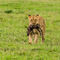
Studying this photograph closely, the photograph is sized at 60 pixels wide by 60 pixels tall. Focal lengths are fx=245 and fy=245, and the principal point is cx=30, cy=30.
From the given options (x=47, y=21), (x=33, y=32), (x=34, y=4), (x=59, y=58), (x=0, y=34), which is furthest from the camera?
(x=34, y=4)

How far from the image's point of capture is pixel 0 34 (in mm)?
8094

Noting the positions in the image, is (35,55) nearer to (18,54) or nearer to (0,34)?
(18,54)

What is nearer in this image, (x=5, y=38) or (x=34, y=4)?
(x=5, y=38)

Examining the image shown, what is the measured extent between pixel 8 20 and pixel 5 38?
389cm

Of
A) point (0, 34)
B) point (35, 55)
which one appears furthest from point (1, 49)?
point (0, 34)

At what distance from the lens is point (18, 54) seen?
5.33 meters

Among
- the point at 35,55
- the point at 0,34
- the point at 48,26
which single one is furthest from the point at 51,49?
the point at 48,26

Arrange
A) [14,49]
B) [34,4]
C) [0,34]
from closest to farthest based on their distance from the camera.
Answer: [14,49] → [0,34] → [34,4]

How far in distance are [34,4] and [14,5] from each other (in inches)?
67.4

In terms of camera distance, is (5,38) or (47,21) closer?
(5,38)

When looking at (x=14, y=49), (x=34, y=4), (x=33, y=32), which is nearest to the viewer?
(x=14, y=49)

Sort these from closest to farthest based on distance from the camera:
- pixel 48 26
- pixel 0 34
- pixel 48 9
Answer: pixel 0 34 → pixel 48 26 → pixel 48 9

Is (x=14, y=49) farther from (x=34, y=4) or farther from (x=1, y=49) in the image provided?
(x=34, y=4)

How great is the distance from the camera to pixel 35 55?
524cm
